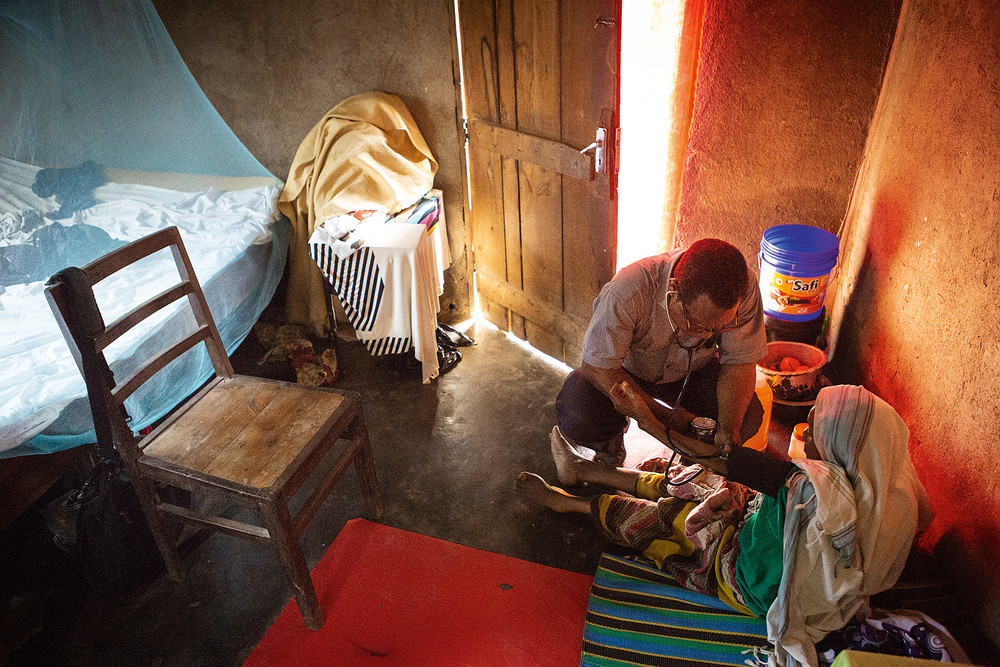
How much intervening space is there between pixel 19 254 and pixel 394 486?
1827 millimetres

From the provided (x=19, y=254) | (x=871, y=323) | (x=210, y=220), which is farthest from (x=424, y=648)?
(x=210, y=220)

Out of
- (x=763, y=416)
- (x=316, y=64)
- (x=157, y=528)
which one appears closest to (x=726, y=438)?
(x=763, y=416)

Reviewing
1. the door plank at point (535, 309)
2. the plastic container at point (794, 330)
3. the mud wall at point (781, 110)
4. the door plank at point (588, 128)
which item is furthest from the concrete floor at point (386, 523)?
the mud wall at point (781, 110)

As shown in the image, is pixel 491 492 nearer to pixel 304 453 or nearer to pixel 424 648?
pixel 424 648

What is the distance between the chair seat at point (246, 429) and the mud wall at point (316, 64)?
176 centimetres

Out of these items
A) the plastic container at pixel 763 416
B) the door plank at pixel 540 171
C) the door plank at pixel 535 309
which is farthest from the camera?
the door plank at pixel 535 309

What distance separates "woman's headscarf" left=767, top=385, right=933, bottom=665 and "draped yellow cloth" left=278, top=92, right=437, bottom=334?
243 centimetres

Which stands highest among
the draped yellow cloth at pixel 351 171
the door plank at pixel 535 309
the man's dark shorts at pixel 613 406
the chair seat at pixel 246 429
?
the draped yellow cloth at pixel 351 171

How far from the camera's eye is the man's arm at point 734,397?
2170 mm

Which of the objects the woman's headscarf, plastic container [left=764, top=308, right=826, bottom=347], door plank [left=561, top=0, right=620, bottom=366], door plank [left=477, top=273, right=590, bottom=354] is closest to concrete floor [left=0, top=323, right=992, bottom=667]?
door plank [left=477, top=273, right=590, bottom=354]

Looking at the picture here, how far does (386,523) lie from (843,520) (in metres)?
1.64

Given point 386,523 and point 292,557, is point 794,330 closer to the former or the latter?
point 386,523

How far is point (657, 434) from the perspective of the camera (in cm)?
215

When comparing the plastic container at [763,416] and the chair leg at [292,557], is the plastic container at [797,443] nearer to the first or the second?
the plastic container at [763,416]
